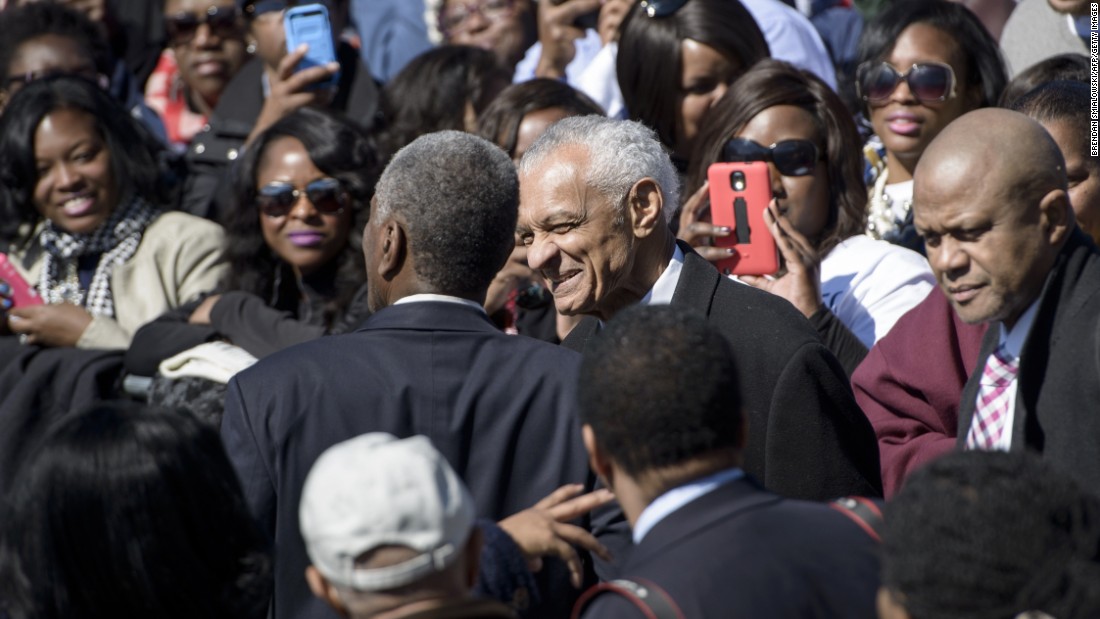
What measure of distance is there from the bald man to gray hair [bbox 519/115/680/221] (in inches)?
36.6

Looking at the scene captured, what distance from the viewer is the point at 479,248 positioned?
11.6 ft

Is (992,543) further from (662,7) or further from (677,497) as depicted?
(662,7)

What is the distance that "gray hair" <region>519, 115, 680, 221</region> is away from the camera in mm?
4164

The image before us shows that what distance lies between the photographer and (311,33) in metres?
6.72

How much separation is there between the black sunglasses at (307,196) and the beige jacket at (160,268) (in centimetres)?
45

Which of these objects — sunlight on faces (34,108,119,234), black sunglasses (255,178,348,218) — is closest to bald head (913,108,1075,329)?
black sunglasses (255,178,348,218)

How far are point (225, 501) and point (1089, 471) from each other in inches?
70.8

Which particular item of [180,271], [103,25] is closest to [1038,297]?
[180,271]

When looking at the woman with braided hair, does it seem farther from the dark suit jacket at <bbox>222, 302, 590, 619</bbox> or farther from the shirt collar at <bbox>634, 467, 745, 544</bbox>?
the shirt collar at <bbox>634, 467, 745, 544</bbox>

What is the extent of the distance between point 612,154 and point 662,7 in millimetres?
1941

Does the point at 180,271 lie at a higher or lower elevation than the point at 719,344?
lower

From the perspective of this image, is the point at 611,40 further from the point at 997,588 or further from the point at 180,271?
the point at 997,588

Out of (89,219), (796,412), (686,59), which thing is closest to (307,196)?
(89,219)

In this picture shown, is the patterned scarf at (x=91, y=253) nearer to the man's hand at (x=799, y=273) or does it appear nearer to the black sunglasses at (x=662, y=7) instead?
the black sunglasses at (x=662, y=7)
